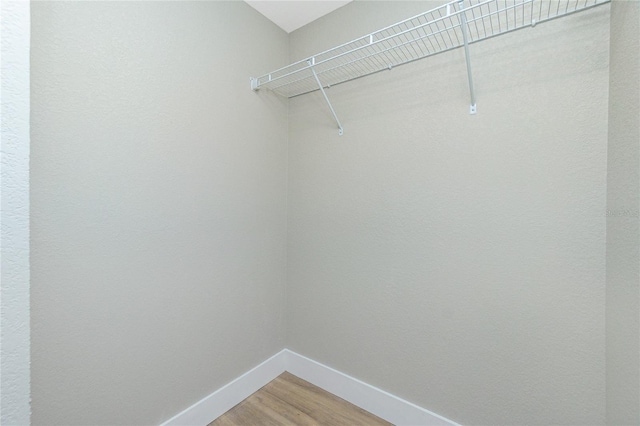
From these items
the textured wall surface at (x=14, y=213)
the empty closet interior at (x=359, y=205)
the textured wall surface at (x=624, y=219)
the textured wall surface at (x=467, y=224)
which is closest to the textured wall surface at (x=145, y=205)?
the empty closet interior at (x=359, y=205)

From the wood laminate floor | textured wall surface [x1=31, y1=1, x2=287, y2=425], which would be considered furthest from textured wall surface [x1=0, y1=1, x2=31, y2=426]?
the wood laminate floor

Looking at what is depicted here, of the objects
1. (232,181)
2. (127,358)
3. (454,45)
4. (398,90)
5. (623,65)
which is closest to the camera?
(623,65)

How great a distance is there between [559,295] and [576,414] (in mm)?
443

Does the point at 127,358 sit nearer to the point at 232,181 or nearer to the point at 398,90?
the point at 232,181

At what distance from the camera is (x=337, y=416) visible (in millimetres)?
1481

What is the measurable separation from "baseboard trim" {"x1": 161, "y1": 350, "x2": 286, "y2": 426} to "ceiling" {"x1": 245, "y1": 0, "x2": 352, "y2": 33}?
84.1 inches

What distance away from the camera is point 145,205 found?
3.91 ft

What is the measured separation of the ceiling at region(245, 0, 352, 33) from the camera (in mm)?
1599

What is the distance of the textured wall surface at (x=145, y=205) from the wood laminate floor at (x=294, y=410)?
194 millimetres

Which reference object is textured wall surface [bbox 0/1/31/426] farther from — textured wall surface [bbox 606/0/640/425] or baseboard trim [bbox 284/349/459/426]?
textured wall surface [bbox 606/0/640/425]

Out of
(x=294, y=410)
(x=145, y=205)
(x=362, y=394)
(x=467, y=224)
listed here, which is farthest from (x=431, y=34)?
(x=294, y=410)

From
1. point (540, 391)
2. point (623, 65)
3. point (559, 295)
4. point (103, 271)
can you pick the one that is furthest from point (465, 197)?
point (103, 271)

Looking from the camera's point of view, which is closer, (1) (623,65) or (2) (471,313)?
(1) (623,65)

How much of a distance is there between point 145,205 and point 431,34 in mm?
1369
